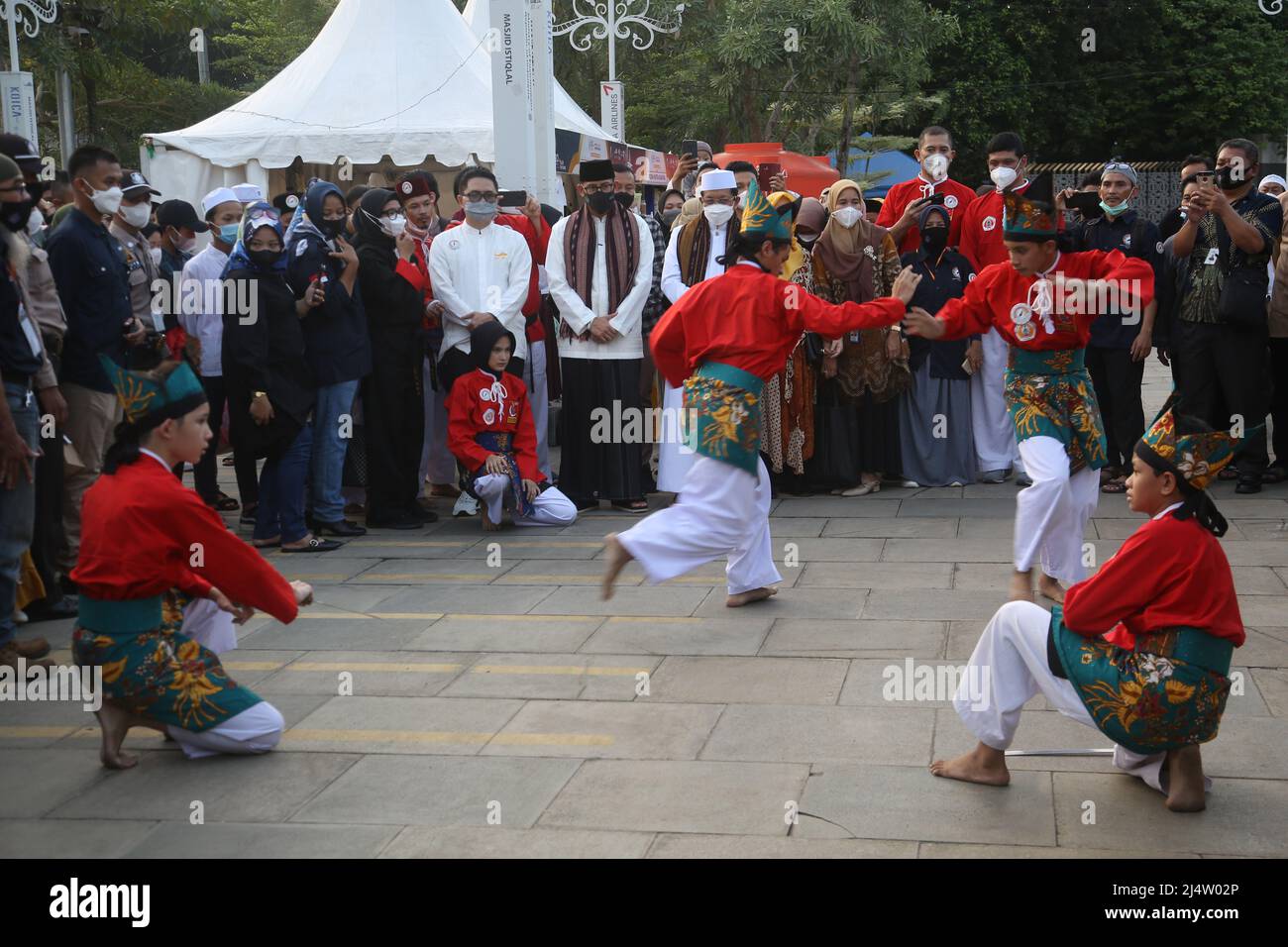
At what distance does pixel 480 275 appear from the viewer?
9344mm

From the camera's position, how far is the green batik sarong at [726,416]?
248 inches

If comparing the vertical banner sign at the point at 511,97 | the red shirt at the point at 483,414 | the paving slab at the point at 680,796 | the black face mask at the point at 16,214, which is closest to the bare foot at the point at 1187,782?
the paving slab at the point at 680,796

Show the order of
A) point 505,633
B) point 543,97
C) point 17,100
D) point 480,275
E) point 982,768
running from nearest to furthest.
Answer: point 982,768, point 505,633, point 480,275, point 17,100, point 543,97

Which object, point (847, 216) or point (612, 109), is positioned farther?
point (612, 109)

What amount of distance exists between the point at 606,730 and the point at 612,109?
12.4 meters

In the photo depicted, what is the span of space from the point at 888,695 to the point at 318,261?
4708 mm

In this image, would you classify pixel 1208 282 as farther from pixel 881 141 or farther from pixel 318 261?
pixel 881 141

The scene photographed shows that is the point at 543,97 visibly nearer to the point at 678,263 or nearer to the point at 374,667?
the point at 678,263

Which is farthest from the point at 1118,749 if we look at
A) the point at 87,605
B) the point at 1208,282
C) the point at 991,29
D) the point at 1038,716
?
the point at 991,29

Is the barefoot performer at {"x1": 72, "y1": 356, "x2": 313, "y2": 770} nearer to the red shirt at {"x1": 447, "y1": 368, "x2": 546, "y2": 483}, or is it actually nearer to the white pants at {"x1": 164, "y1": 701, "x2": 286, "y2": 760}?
the white pants at {"x1": 164, "y1": 701, "x2": 286, "y2": 760}

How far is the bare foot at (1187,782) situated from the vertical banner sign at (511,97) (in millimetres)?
7755

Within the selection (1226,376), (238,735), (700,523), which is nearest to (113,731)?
(238,735)

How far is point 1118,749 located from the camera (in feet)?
15.0

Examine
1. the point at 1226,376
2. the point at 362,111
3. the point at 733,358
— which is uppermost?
the point at 362,111
